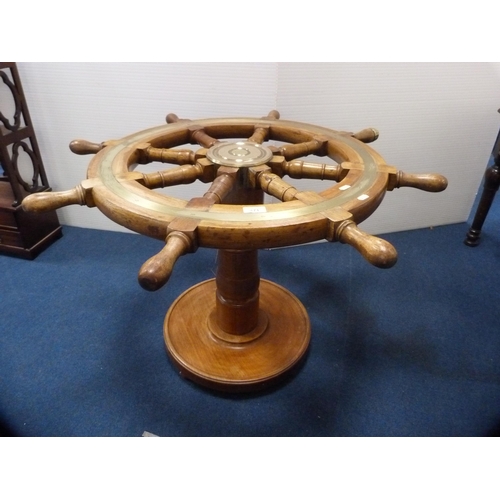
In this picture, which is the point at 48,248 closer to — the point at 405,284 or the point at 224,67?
the point at 224,67

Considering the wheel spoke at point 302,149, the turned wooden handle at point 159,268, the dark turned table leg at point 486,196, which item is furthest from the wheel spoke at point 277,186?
the dark turned table leg at point 486,196

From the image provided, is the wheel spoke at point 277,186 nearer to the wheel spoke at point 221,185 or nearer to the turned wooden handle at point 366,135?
the wheel spoke at point 221,185

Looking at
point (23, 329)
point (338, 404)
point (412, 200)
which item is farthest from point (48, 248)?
point (412, 200)

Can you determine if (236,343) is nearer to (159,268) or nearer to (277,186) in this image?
(277,186)

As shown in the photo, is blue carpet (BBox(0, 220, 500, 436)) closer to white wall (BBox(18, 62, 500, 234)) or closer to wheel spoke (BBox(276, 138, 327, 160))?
white wall (BBox(18, 62, 500, 234))

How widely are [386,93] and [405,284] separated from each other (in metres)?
0.89

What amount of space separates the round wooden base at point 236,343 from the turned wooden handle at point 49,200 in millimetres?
688

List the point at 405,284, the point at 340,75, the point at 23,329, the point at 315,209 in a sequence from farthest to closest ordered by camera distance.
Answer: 1. the point at 405,284
2. the point at 340,75
3. the point at 23,329
4. the point at 315,209

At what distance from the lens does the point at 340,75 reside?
179cm

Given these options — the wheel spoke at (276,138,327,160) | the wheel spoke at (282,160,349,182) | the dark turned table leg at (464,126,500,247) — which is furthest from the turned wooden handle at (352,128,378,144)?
the dark turned table leg at (464,126,500,247)

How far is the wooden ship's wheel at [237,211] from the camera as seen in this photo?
0.87 meters

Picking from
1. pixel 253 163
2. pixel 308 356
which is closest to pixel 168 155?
pixel 253 163

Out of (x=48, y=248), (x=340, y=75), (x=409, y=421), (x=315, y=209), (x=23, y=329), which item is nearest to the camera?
(x=315, y=209)

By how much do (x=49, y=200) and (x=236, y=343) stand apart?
81 centimetres
